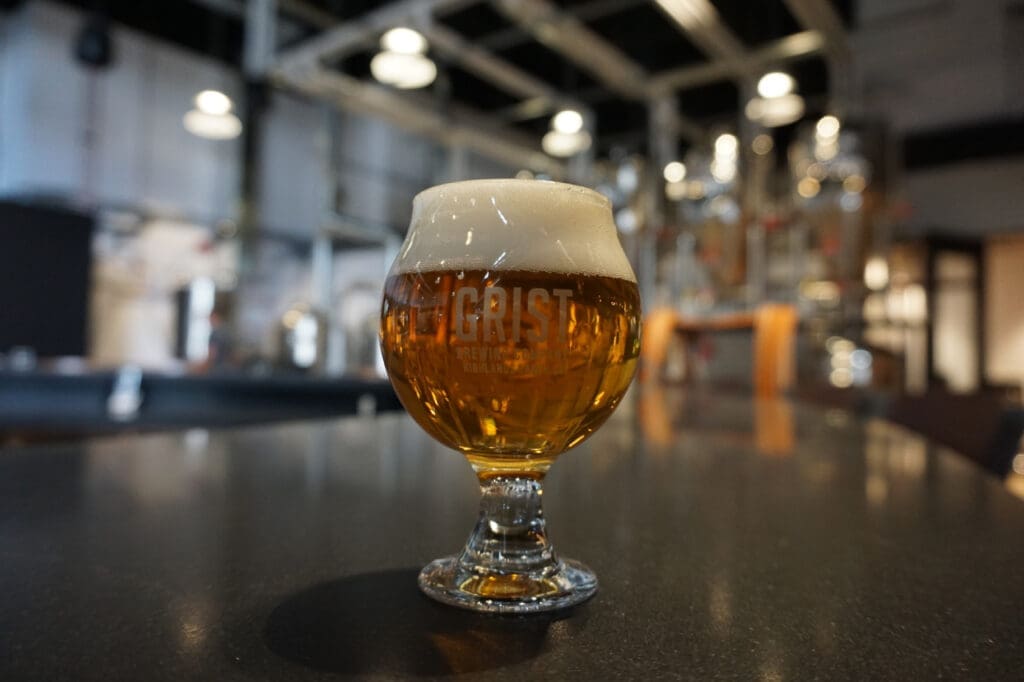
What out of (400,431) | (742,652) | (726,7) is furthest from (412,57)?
(742,652)

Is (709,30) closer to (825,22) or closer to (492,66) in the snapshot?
(825,22)

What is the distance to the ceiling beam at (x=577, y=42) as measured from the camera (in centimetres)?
373

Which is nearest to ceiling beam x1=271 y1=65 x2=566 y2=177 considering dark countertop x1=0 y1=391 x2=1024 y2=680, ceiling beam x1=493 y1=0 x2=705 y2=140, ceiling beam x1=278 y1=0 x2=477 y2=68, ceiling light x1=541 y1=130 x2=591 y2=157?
ceiling beam x1=278 y1=0 x2=477 y2=68

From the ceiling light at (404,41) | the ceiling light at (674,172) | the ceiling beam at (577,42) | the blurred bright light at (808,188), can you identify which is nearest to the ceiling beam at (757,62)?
the ceiling beam at (577,42)

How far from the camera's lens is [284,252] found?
20.9 ft

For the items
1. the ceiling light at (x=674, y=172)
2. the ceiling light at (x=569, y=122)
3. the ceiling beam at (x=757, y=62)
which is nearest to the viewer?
the ceiling light at (x=674, y=172)

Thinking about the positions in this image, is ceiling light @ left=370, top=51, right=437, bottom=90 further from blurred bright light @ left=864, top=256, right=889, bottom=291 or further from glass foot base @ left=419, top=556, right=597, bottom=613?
glass foot base @ left=419, top=556, right=597, bottom=613

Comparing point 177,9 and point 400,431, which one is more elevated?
point 177,9

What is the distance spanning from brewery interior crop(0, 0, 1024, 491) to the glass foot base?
4.12ft

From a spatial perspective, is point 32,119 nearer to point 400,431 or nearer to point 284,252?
point 284,252

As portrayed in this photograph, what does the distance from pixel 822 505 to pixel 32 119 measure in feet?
18.4

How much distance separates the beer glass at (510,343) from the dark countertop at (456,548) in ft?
0.14

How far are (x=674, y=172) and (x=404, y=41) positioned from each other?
71.7 inches

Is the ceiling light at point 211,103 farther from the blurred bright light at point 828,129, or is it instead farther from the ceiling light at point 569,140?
the blurred bright light at point 828,129
